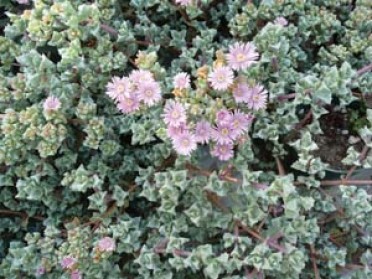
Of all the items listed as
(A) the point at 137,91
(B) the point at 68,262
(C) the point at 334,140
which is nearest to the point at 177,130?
(A) the point at 137,91

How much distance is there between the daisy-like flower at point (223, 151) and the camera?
1.58m

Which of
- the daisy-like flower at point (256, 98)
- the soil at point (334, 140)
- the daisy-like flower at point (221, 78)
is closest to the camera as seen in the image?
the daisy-like flower at point (221, 78)

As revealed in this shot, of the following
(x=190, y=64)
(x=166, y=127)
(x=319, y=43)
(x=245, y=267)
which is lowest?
(x=245, y=267)

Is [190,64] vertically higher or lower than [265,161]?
higher

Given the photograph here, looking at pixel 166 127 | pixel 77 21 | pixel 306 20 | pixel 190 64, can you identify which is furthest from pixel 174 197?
pixel 306 20

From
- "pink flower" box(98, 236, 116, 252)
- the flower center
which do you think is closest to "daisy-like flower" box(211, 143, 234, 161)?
the flower center

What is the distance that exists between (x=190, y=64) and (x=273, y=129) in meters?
0.32

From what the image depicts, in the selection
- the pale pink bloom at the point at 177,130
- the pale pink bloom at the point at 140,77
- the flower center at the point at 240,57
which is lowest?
the pale pink bloom at the point at 177,130

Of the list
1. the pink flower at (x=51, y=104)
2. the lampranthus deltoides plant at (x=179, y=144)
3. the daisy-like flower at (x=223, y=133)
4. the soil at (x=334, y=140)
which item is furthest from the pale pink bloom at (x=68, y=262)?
the soil at (x=334, y=140)

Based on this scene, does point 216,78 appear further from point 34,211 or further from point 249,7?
point 34,211

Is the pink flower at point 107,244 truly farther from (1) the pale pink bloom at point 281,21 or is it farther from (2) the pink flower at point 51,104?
(1) the pale pink bloom at point 281,21

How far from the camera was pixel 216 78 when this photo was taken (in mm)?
1470

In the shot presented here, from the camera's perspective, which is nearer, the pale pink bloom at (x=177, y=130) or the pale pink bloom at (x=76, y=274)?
the pale pink bloom at (x=177, y=130)

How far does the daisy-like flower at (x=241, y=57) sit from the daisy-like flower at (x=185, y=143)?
0.21m
